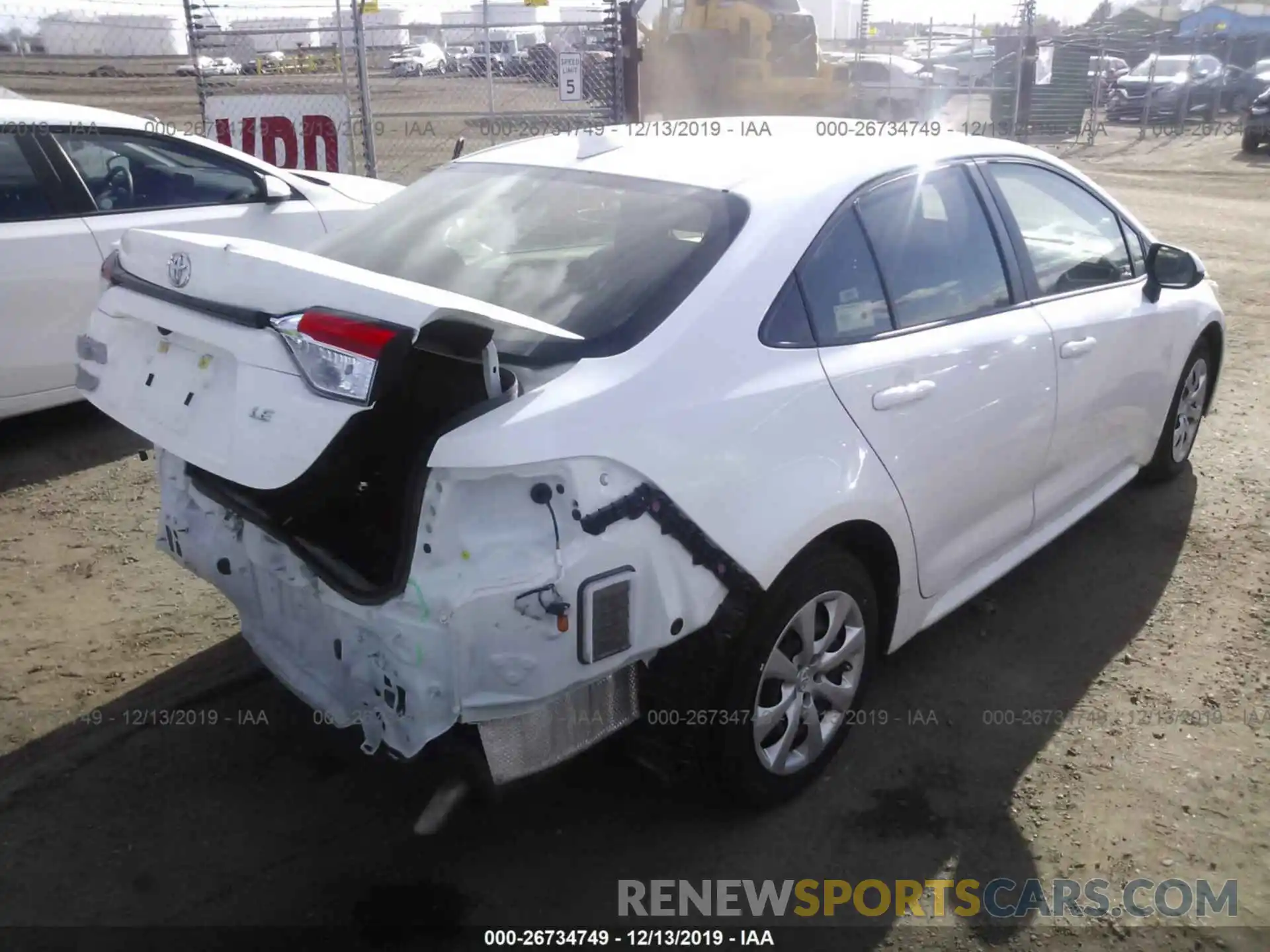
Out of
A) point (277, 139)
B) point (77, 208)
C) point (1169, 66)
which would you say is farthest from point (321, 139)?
point (1169, 66)

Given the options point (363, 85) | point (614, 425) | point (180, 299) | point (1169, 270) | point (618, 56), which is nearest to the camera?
point (614, 425)

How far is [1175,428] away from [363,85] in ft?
25.8

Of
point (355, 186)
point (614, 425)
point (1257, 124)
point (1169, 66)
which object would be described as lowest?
point (1257, 124)

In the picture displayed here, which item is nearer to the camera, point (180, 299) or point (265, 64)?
point (180, 299)

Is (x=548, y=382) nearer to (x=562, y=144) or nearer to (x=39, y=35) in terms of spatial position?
(x=562, y=144)

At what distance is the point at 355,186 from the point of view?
6391 mm

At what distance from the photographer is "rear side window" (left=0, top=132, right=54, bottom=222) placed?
507 centimetres

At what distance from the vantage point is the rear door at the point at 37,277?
5.03m

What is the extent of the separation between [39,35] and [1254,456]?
18.1 metres

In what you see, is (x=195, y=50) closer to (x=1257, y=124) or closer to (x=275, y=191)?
(x=275, y=191)

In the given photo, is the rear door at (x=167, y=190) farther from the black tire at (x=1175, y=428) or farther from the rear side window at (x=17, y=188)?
the black tire at (x=1175, y=428)

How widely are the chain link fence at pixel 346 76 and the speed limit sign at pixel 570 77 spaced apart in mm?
15

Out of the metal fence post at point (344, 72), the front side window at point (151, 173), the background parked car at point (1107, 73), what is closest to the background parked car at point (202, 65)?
the metal fence post at point (344, 72)

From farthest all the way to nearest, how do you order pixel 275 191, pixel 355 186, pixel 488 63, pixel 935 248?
pixel 488 63, pixel 355 186, pixel 275 191, pixel 935 248
